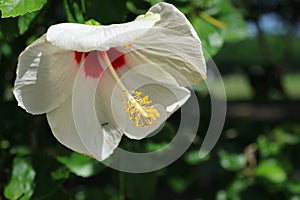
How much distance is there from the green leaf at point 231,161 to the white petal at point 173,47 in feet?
2.92

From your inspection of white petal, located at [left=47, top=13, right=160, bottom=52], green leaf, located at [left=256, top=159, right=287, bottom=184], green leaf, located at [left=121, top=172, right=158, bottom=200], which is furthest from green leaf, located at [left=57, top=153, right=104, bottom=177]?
green leaf, located at [left=256, top=159, right=287, bottom=184]

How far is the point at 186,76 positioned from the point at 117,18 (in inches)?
8.9

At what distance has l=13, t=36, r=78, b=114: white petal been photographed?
1.05 meters

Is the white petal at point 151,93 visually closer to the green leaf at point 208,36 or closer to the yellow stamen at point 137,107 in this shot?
the yellow stamen at point 137,107

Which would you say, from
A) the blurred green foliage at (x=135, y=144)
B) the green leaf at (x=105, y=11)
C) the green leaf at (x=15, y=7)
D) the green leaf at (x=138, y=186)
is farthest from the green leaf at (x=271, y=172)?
the green leaf at (x=15, y=7)

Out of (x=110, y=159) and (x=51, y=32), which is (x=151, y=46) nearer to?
(x=51, y=32)

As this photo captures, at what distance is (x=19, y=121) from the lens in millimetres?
1752

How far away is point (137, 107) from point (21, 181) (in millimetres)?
429

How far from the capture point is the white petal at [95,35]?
3.13 feet

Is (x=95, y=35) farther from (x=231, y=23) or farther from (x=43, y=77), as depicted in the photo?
(x=231, y=23)

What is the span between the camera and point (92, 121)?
1.18 meters

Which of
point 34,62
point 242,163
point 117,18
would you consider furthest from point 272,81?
point 34,62

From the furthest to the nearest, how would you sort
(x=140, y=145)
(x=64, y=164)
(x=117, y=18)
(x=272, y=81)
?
(x=272, y=81), (x=140, y=145), (x=64, y=164), (x=117, y=18)

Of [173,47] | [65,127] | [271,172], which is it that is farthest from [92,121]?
[271,172]
